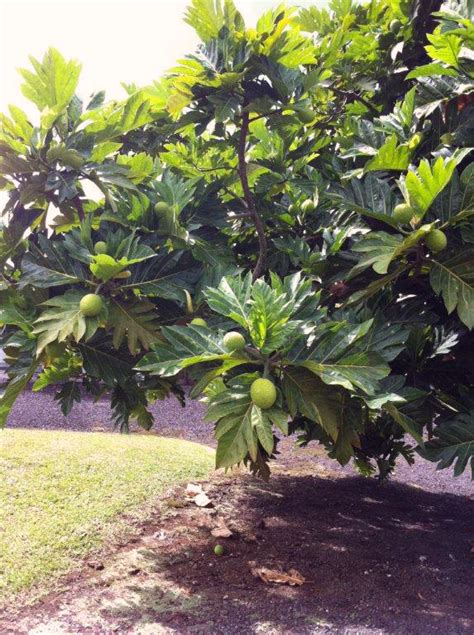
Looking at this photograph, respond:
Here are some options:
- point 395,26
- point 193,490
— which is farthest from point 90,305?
point 193,490

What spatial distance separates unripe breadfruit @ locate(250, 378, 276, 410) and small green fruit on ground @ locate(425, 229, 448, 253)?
754mm

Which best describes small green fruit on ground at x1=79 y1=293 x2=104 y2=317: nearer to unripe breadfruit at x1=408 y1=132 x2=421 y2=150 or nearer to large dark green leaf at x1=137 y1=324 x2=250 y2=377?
large dark green leaf at x1=137 y1=324 x2=250 y2=377

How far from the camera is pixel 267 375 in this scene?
73.4 inches

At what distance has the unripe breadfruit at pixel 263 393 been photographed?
69.2 inches

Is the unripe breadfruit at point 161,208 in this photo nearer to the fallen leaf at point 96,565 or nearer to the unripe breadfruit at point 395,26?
the unripe breadfruit at point 395,26

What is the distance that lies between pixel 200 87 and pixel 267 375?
1.25m

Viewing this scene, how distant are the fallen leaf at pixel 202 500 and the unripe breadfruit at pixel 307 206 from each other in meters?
2.71

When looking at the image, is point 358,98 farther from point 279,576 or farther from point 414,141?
point 279,576

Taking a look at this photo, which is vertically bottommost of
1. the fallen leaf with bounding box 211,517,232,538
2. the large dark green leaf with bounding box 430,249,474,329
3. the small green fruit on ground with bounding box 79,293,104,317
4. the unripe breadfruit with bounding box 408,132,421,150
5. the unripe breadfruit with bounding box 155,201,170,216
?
the fallen leaf with bounding box 211,517,232,538

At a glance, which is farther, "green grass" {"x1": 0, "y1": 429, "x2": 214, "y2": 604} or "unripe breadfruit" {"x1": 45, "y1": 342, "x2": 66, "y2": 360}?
"green grass" {"x1": 0, "y1": 429, "x2": 214, "y2": 604}

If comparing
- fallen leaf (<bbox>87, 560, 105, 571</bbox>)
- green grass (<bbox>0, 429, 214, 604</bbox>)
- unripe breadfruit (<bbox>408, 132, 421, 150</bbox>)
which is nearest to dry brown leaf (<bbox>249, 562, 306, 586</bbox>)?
fallen leaf (<bbox>87, 560, 105, 571</bbox>)

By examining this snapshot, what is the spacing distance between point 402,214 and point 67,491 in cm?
→ 372

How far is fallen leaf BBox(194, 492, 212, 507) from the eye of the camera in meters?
4.77

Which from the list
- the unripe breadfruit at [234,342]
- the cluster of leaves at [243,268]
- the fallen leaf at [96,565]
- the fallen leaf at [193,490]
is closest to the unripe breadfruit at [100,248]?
the cluster of leaves at [243,268]
